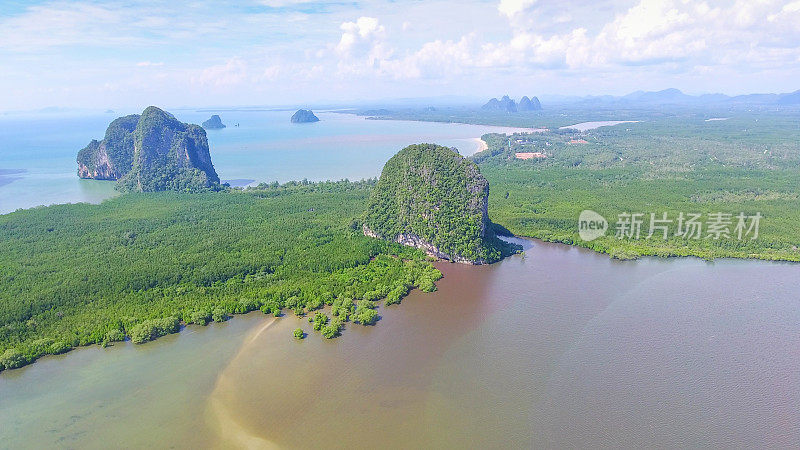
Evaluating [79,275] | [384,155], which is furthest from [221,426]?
[384,155]

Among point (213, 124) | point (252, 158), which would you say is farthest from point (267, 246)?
point (213, 124)

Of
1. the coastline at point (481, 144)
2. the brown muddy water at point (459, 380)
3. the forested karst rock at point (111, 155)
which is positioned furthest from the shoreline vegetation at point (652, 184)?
the forested karst rock at point (111, 155)

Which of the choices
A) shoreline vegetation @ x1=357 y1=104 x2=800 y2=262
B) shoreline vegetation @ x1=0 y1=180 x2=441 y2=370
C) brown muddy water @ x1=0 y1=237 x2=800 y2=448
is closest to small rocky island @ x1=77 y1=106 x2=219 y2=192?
shoreline vegetation @ x1=0 y1=180 x2=441 y2=370

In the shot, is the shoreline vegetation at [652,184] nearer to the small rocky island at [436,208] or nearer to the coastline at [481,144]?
the coastline at [481,144]

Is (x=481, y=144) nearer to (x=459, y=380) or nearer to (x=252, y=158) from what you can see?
(x=252, y=158)

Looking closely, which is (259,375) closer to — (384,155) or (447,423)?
(447,423)

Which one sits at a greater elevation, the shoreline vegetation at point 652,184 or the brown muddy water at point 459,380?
the shoreline vegetation at point 652,184
